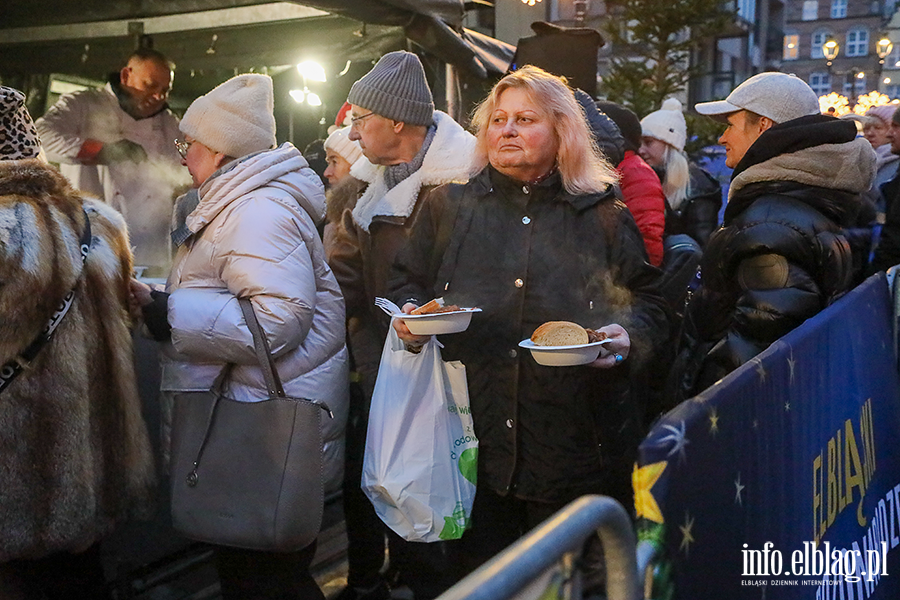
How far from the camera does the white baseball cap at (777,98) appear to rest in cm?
363

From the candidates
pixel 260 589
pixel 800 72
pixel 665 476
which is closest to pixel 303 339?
pixel 260 589

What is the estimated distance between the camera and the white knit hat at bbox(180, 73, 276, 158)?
314 cm

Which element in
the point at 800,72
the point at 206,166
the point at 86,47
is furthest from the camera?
the point at 800,72

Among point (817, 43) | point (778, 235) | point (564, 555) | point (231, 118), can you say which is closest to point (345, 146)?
point (231, 118)

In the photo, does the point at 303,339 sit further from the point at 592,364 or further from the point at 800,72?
the point at 800,72

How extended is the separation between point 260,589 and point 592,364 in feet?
4.65

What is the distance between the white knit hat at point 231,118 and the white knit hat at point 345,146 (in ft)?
4.57

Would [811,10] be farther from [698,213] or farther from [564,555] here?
[564,555]

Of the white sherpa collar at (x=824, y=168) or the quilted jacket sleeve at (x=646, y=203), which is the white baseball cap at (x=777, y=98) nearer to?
the white sherpa collar at (x=824, y=168)

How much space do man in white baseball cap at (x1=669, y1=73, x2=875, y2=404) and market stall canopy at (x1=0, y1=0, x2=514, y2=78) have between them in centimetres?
289

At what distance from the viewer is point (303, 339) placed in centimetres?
307

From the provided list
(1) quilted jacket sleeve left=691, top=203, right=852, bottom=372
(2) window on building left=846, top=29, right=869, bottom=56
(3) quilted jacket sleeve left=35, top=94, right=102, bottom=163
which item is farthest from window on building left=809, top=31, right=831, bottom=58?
(1) quilted jacket sleeve left=691, top=203, right=852, bottom=372

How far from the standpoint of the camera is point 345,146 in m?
4.70

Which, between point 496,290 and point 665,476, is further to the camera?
point 496,290
